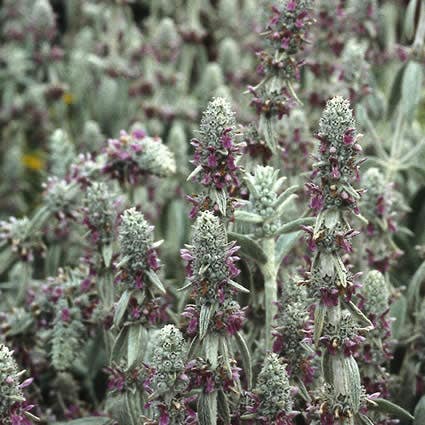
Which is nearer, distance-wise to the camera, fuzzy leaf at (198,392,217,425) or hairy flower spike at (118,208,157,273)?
fuzzy leaf at (198,392,217,425)

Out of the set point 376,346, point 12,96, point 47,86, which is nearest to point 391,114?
point 376,346

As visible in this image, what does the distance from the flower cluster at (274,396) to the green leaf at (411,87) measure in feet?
4.65

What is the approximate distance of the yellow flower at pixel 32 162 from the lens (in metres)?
4.27

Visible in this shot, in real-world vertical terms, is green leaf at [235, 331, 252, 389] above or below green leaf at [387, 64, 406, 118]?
below

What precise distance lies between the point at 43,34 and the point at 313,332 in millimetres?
2751

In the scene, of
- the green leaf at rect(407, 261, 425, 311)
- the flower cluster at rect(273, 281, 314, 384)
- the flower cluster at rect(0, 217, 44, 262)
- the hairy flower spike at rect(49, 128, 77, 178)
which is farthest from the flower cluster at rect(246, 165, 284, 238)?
the hairy flower spike at rect(49, 128, 77, 178)

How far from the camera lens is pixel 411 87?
2.94 metres

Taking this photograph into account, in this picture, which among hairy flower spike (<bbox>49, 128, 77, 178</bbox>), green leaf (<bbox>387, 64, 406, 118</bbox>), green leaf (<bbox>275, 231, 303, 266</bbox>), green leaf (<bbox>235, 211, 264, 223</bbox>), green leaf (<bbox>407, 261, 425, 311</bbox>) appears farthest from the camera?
hairy flower spike (<bbox>49, 128, 77, 178</bbox>)

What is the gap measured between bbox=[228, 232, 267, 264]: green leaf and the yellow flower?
7.68 feet

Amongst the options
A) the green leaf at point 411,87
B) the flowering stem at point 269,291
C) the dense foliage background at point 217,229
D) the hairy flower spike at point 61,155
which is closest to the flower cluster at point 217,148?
the dense foliage background at point 217,229

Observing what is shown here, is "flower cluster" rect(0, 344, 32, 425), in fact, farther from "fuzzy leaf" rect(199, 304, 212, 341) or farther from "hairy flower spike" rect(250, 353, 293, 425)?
"hairy flower spike" rect(250, 353, 293, 425)

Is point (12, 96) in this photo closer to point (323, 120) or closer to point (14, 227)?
point (14, 227)

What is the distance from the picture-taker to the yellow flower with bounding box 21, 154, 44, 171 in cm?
427

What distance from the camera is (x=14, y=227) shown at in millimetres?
2746
